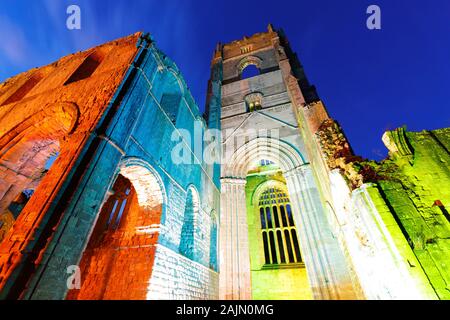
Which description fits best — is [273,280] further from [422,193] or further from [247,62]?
[247,62]

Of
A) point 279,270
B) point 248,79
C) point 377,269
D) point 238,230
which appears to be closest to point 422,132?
point 377,269

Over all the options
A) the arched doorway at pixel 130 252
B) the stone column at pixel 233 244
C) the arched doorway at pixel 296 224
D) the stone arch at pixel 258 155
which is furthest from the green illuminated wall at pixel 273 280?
the arched doorway at pixel 130 252

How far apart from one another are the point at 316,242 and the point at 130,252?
546 centimetres

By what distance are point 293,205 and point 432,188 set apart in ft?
14.4

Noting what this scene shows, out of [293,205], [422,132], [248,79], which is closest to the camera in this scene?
[422,132]

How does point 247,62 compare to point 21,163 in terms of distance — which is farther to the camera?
point 247,62

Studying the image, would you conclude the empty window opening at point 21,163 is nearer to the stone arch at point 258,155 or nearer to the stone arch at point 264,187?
the stone arch at point 258,155

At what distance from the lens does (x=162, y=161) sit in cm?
565

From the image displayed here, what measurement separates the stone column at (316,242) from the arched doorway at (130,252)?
4721mm

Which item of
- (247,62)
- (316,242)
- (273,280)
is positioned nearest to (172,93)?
(316,242)

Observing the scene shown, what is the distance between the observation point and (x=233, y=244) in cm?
743

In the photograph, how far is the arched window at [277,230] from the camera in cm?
903
